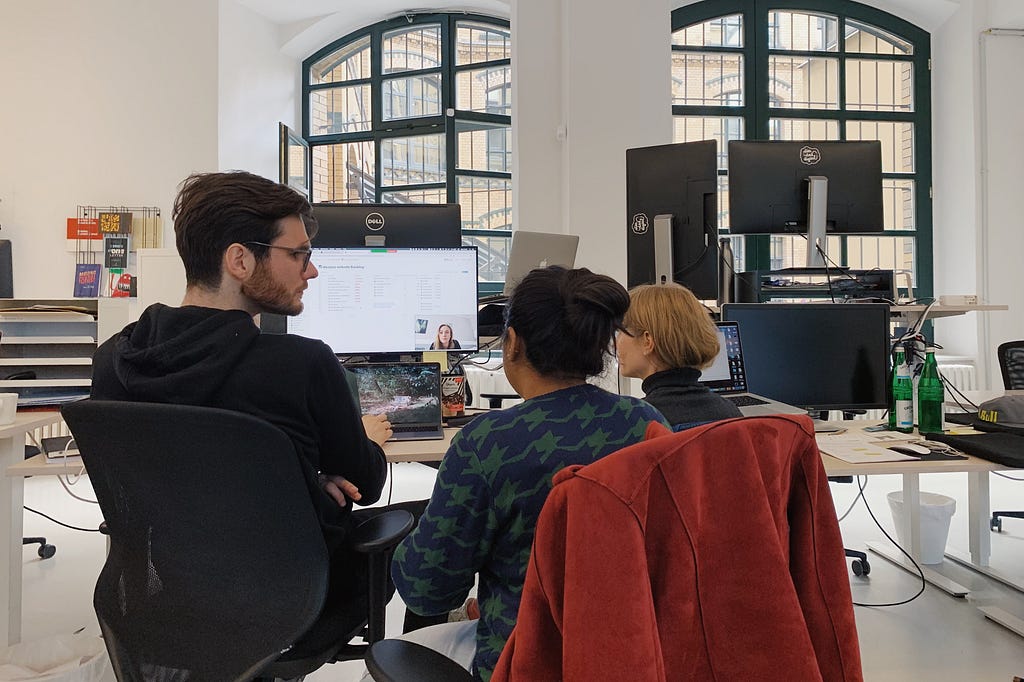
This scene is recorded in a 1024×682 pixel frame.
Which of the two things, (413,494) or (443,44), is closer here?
(413,494)

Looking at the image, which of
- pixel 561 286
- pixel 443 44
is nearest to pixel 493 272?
pixel 443 44

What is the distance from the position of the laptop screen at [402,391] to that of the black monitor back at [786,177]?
1.58 metres

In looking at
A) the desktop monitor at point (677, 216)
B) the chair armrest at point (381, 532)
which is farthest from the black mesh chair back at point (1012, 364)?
the chair armrest at point (381, 532)

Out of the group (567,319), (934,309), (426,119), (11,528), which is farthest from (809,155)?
(426,119)

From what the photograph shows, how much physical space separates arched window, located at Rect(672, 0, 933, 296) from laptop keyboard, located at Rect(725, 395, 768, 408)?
3.88m

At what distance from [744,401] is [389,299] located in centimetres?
105

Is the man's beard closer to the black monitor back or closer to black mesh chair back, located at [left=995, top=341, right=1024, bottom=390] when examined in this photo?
the black monitor back

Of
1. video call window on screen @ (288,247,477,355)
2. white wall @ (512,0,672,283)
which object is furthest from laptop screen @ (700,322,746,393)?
white wall @ (512,0,672,283)

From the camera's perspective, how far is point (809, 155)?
2891 mm

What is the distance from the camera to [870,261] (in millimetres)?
5805

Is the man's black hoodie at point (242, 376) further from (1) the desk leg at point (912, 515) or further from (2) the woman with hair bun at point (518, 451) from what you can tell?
(1) the desk leg at point (912, 515)

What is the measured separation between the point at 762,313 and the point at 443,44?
4430 millimetres

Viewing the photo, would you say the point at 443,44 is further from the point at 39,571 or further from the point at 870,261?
the point at 39,571

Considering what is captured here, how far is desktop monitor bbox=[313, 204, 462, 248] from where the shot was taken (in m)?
2.22
